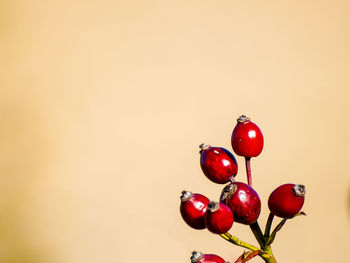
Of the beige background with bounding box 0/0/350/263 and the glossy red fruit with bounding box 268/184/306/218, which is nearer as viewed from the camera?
the glossy red fruit with bounding box 268/184/306/218

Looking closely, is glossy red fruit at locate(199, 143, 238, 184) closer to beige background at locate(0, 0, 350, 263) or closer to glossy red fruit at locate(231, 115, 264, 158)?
glossy red fruit at locate(231, 115, 264, 158)

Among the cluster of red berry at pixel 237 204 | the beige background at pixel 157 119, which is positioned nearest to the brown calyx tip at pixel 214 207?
the cluster of red berry at pixel 237 204

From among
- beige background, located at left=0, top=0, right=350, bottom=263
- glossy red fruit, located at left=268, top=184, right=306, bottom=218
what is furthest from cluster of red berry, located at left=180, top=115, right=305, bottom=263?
beige background, located at left=0, top=0, right=350, bottom=263

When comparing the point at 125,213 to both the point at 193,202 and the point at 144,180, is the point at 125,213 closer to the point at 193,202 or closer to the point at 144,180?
the point at 144,180

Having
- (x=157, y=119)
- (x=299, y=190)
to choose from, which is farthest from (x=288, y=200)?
(x=157, y=119)

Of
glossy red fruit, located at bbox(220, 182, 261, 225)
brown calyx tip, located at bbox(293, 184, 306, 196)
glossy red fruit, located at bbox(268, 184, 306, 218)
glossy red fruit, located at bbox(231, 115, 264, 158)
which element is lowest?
glossy red fruit, located at bbox(220, 182, 261, 225)

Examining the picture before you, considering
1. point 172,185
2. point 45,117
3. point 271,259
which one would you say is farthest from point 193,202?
point 45,117
